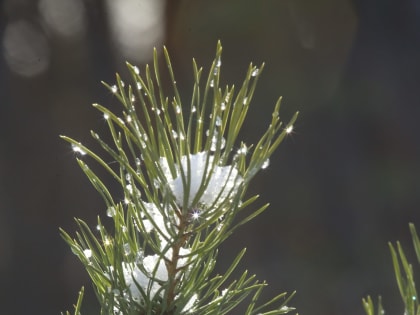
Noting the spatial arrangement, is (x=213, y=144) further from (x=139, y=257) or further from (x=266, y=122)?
(x=266, y=122)

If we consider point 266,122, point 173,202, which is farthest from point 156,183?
point 266,122

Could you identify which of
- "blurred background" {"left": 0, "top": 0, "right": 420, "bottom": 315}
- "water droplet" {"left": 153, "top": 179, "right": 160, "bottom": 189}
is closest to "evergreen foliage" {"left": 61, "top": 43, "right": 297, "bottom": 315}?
"water droplet" {"left": 153, "top": 179, "right": 160, "bottom": 189}

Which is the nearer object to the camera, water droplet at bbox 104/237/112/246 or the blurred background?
water droplet at bbox 104/237/112/246

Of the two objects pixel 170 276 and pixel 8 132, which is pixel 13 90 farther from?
pixel 170 276

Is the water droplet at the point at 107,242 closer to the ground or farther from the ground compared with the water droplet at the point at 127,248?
farther from the ground

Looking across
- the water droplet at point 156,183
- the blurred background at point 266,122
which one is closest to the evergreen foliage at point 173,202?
the water droplet at point 156,183

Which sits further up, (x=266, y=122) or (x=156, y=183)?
(x=156, y=183)


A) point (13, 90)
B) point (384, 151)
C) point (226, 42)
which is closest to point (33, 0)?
point (13, 90)

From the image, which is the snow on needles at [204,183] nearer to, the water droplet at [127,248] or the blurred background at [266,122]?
the water droplet at [127,248]

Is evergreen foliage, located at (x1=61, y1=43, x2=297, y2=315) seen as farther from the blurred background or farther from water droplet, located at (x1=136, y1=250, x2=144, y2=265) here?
the blurred background
